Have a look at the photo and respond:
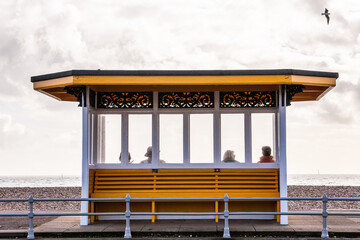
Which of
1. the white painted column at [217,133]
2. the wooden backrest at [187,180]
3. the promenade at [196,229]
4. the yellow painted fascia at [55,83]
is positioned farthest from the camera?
the white painted column at [217,133]

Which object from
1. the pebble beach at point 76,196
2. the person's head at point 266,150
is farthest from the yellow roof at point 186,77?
the pebble beach at point 76,196

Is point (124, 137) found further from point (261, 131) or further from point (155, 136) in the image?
point (261, 131)

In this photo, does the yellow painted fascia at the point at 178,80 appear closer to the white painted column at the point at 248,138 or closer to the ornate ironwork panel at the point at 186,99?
the ornate ironwork panel at the point at 186,99

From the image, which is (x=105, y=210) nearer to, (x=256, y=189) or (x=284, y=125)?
(x=256, y=189)

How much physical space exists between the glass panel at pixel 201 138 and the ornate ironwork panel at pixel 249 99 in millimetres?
574

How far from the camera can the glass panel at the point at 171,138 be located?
14.9 metres

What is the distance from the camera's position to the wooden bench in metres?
14.4

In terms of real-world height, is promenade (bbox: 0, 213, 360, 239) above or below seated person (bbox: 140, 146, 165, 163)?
below

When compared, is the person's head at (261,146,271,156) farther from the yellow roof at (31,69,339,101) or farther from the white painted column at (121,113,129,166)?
the white painted column at (121,113,129,166)

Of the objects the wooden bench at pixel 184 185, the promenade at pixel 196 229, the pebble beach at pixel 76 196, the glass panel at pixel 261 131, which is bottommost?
the pebble beach at pixel 76 196

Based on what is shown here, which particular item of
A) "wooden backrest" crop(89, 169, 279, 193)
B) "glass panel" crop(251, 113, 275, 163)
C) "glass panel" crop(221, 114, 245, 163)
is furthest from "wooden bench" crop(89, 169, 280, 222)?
"glass panel" crop(251, 113, 275, 163)

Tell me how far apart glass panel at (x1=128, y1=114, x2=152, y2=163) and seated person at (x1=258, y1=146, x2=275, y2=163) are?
113 inches

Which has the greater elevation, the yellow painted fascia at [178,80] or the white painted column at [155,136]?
the yellow painted fascia at [178,80]

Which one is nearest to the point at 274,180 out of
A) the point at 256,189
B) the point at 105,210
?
the point at 256,189
